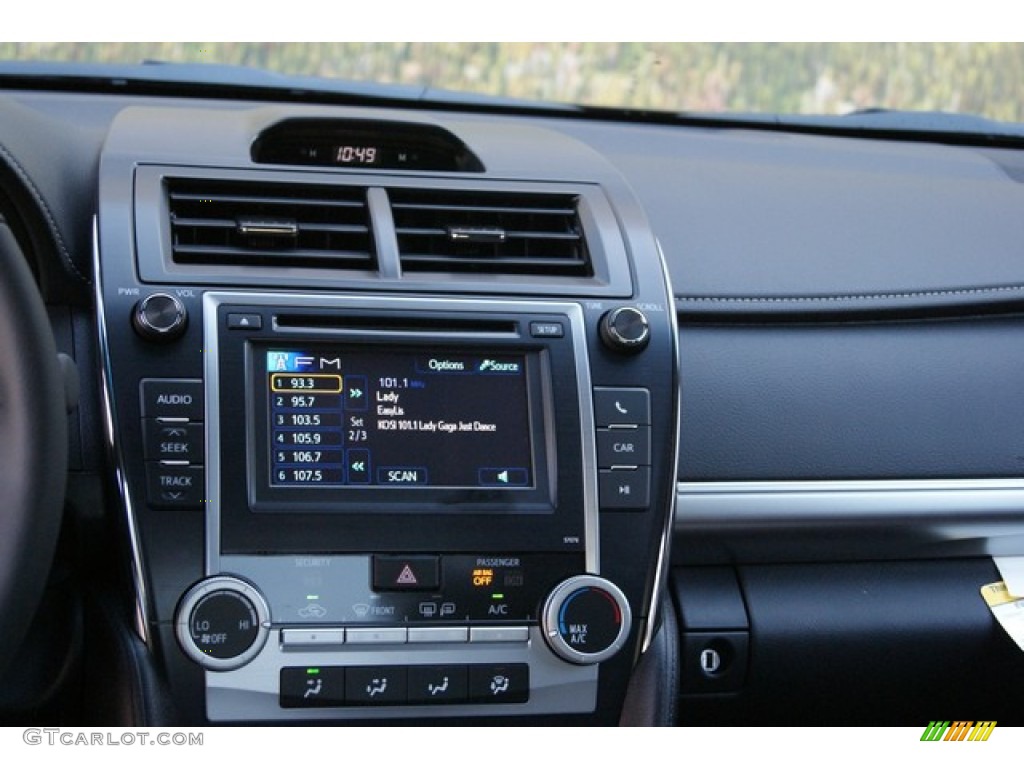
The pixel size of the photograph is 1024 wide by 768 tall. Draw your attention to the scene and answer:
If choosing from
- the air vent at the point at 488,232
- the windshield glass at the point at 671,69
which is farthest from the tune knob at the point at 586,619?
the windshield glass at the point at 671,69

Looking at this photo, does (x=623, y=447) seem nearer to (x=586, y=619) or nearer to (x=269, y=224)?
(x=586, y=619)

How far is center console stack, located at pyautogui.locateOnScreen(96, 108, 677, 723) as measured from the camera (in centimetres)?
179

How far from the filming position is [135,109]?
225 cm

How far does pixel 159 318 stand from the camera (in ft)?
5.93

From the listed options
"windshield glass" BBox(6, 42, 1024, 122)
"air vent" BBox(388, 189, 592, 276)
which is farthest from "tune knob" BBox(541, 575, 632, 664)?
"windshield glass" BBox(6, 42, 1024, 122)

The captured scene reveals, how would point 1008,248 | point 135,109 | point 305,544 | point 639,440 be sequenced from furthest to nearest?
point 1008,248 → point 135,109 → point 639,440 → point 305,544

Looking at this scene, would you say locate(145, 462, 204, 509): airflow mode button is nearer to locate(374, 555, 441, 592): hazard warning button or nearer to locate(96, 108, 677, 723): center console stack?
locate(96, 108, 677, 723): center console stack

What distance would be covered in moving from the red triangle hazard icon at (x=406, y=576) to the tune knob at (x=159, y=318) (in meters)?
0.40

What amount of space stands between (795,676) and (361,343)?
902 millimetres

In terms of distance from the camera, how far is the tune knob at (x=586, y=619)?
1851 mm

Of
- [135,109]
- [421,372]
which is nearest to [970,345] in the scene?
[421,372]

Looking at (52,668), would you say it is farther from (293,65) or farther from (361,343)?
(293,65)

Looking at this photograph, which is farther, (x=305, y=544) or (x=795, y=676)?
(x=795, y=676)

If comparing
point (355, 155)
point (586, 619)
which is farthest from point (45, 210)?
point (586, 619)
